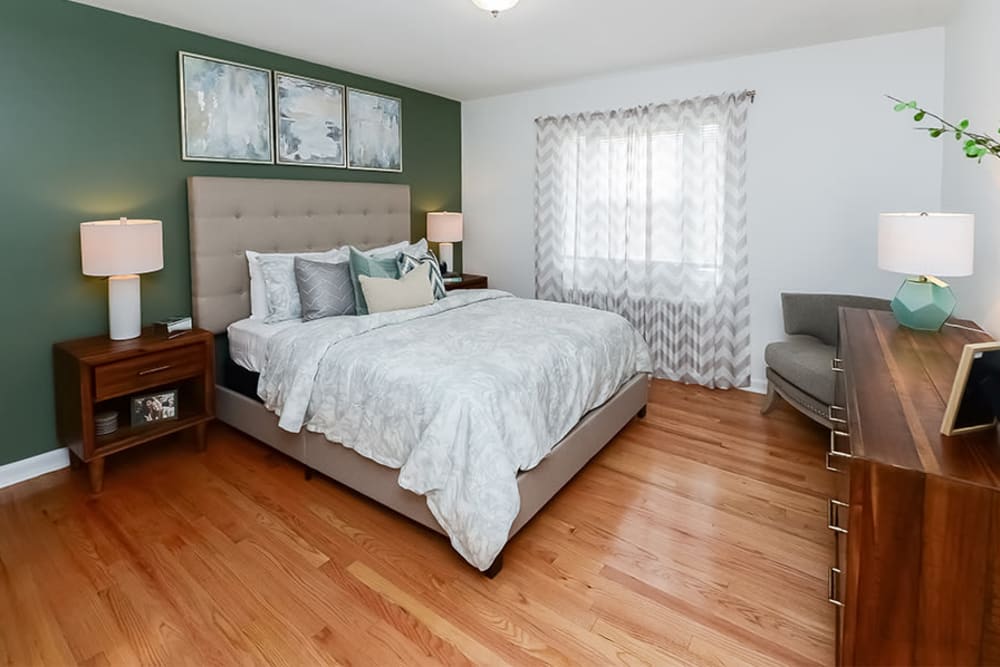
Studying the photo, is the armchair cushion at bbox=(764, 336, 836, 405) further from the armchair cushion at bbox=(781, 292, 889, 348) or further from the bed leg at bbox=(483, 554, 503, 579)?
the bed leg at bbox=(483, 554, 503, 579)

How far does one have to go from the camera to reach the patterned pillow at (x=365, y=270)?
10.5 feet

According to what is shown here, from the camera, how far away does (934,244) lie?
2.09 metres

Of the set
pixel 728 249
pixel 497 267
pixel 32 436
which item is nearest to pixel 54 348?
pixel 32 436

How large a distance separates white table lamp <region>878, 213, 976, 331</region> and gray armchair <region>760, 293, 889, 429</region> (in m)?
0.65

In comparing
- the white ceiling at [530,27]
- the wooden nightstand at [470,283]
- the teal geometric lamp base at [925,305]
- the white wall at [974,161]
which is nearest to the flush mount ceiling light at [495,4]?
the white ceiling at [530,27]

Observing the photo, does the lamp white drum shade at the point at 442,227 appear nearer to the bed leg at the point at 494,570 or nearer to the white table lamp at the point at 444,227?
the white table lamp at the point at 444,227

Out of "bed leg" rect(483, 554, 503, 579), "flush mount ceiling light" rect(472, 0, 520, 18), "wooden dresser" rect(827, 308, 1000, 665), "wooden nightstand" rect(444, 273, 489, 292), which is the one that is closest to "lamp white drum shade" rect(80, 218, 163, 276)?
"flush mount ceiling light" rect(472, 0, 520, 18)

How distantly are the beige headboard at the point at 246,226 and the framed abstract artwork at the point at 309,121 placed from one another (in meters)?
0.22

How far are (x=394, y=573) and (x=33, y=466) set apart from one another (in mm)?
2135

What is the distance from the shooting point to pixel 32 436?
8.92 ft

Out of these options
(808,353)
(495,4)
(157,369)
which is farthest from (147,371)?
(808,353)

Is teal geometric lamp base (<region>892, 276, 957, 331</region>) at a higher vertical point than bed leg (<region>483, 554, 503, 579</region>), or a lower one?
higher

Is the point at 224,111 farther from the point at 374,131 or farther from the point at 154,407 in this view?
the point at 154,407

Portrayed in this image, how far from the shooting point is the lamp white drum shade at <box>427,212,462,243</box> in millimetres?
4621
